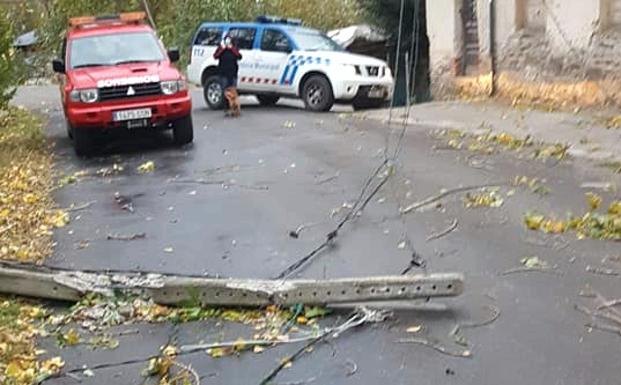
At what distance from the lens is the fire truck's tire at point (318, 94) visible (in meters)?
19.0

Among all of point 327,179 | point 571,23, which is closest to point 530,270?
point 327,179

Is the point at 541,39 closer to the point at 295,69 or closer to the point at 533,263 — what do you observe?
the point at 295,69

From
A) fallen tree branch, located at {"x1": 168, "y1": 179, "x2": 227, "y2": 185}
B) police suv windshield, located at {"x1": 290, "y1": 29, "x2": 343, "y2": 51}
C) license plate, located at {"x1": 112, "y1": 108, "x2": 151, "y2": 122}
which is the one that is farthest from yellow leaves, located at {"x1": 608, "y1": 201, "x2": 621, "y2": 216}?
police suv windshield, located at {"x1": 290, "y1": 29, "x2": 343, "y2": 51}

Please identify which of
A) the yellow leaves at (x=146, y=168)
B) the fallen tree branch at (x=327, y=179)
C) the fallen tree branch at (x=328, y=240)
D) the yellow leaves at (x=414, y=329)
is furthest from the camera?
the yellow leaves at (x=146, y=168)

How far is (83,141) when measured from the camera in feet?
47.1

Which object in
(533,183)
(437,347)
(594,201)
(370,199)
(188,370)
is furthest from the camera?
(533,183)

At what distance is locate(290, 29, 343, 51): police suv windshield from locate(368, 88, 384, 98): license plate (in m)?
1.46

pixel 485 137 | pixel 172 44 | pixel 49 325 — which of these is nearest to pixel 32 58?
pixel 172 44

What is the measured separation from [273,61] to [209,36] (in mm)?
2609

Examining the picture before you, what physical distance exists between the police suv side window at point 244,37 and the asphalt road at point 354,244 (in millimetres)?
5616

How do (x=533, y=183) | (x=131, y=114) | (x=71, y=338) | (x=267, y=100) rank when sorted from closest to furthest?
(x=71, y=338)
(x=533, y=183)
(x=131, y=114)
(x=267, y=100)

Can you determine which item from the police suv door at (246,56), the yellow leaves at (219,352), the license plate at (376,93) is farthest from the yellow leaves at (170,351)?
the police suv door at (246,56)

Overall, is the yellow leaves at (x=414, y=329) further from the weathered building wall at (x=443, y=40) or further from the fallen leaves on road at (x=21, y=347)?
the weathered building wall at (x=443, y=40)

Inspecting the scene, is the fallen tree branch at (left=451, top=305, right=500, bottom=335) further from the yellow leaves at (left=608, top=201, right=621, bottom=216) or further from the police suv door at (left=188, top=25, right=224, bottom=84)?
the police suv door at (left=188, top=25, right=224, bottom=84)
